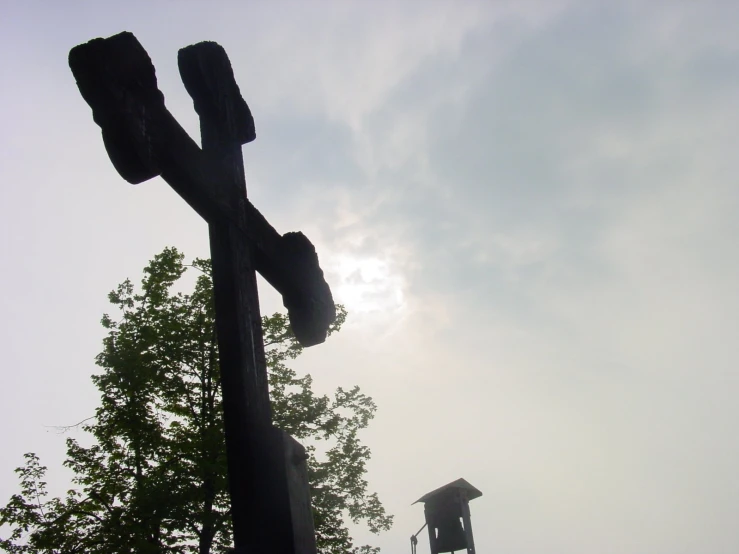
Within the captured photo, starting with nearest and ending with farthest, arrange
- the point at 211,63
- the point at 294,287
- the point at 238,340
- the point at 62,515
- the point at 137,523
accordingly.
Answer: the point at 238,340
the point at 211,63
the point at 294,287
the point at 137,523
the point at 62,515

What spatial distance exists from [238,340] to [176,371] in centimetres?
1277

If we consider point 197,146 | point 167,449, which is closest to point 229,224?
point 197,146

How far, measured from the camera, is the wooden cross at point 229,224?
6.31ft

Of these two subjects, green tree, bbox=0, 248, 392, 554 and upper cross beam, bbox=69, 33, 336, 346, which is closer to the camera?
upper cross beam, bbox=69, 33, 336, 346

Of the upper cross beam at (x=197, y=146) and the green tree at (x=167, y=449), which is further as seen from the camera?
the green tree at (x=167, y=449)

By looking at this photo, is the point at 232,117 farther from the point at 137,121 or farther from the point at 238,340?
the point at 238,340

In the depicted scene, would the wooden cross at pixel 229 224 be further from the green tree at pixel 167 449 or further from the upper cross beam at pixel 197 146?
the green tree at pixel 167 449

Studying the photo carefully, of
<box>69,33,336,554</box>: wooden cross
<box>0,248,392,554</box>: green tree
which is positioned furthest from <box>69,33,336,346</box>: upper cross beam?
<box>0,248,392,554</box>: green tree

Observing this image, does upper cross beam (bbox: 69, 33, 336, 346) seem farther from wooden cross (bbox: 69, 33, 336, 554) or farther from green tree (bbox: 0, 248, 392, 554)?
green tree (bbox: 0, 248, 392, 554)

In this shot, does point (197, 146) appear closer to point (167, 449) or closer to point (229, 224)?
point (229, 224)

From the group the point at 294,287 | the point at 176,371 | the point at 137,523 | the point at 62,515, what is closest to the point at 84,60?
the point at 294,287

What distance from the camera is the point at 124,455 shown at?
44.6ft

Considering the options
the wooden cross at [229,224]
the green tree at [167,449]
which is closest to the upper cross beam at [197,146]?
the wooden cross at [229,224]

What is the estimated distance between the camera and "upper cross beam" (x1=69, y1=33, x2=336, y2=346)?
76.7 inches
